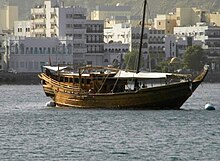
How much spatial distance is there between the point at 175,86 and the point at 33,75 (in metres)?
105

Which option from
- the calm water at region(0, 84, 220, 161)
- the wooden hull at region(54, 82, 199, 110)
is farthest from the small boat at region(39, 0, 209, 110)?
the calm water at region(0, 84, 220, 161)

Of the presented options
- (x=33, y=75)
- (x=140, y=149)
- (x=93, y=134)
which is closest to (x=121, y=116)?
(x=93, y=134)

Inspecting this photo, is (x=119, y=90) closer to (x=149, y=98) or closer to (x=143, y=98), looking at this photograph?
(x=143, y=98)

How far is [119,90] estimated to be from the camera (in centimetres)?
8919

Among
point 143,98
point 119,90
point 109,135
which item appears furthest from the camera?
point 119,90

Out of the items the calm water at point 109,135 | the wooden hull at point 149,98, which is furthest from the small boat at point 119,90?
the calm water at point 109,135

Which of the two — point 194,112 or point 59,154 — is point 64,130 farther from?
point 194,112

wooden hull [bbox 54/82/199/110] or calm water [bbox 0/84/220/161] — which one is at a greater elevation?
wooden hull [bbox 54/82/199/110]

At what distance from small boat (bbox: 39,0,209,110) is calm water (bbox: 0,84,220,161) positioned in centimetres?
122

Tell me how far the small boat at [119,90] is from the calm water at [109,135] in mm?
1225

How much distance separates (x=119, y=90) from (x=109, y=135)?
69.7ft

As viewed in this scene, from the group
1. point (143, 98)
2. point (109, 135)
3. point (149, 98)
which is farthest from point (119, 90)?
point (109, 135)

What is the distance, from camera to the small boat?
86500 millimetres

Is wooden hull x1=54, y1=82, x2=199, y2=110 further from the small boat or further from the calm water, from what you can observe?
the calm water
